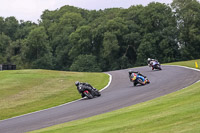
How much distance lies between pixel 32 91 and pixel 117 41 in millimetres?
59041

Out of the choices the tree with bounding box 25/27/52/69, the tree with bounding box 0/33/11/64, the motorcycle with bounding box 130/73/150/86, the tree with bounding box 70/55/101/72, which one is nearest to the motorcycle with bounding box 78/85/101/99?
the motorcycle with bounding box 130/73/150/86

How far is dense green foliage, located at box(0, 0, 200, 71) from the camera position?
8150cm

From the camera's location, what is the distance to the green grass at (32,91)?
23228mm

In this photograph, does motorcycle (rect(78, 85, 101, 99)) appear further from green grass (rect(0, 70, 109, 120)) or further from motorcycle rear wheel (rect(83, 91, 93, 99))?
green grass (rect(0, 70, 109, 120))

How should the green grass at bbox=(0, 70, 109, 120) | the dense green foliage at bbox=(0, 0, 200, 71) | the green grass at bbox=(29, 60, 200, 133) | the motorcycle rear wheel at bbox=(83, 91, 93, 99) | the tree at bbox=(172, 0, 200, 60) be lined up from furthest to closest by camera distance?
the dense green foliage at bbox=(0, 0, 200, 71), the tree at bbox=(172, 0, 200, 60), the green grass at bbox=(0, 70, 109, 120), the motorcycle rear wheel at bbox=(83, 91, 93, 99), the green grass at bbox=(29, 60, 200, 133)

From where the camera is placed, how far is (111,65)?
89375mm

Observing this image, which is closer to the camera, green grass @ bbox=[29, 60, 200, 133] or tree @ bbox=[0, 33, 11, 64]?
green grass @ bbox=[29, 60, 200, 133]

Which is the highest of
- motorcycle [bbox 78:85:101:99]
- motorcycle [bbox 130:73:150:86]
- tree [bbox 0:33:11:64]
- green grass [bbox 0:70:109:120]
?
tree [bbox 0:33:11:64]

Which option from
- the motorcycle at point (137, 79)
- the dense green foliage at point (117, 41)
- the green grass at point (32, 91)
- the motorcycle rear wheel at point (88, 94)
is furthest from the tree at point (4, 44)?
the motorcycle rear wheel at point (88, 94)

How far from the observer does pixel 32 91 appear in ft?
96.1

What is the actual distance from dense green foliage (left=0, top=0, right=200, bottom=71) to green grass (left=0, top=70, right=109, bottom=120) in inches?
1836

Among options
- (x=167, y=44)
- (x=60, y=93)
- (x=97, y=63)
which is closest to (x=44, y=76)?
(x=60, y=93)

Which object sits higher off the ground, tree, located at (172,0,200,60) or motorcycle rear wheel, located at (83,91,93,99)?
tree, located at (172,0,200,60)

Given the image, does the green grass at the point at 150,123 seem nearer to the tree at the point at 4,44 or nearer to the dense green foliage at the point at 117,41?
the dense green foliage at the point at 117,41
